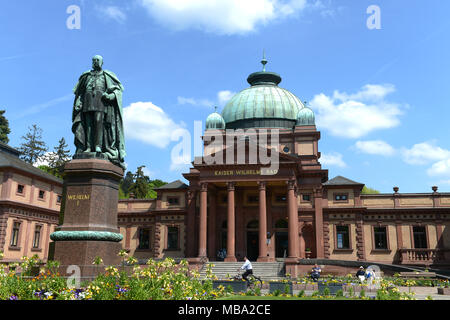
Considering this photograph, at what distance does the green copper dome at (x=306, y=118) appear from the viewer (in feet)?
161

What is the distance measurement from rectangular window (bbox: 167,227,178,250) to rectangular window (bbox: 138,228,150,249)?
10.4ft

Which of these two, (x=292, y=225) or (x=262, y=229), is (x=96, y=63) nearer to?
(x=262, y=229)

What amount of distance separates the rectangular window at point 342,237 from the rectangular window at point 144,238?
72.3 ft

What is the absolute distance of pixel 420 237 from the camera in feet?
140

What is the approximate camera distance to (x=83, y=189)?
12016 millimetres

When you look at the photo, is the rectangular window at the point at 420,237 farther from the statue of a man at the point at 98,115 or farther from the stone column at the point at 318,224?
the statue of a man at the point at 98,115

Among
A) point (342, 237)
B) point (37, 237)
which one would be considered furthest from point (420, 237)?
point (37, 237)

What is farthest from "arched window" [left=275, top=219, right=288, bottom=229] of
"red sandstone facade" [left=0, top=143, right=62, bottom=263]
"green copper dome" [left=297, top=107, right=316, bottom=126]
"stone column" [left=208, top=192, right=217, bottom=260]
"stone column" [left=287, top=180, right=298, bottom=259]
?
"red sandstone facade" [left=0, top=143, right=62, bottom=263]

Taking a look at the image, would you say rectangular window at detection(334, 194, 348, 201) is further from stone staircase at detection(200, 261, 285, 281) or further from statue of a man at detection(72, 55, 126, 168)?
statue of a man at detection(72, 55, 126, 168)

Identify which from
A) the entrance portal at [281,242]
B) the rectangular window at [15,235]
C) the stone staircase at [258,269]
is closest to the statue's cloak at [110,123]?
the stone staircase at [258,269]

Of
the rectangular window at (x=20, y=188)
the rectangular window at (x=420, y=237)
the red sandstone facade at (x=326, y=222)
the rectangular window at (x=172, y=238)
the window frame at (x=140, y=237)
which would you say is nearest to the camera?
the rectangular window at (x=20, y=188)

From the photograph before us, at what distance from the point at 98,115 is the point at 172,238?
35909mm

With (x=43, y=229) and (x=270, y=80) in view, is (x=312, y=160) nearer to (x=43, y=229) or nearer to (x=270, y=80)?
(x=270, y=80)
